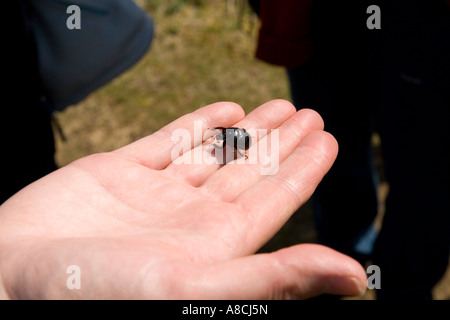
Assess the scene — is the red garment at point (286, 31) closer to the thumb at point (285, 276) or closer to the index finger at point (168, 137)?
A: the index finger at point (168, 137)

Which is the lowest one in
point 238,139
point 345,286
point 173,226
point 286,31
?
point 345,286

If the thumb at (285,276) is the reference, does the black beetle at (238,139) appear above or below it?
above

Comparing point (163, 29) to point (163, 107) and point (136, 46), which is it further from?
point (136, 46)

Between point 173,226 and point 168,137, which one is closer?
point 173,226

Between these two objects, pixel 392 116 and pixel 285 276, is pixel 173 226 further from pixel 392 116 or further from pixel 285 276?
pixel 392 116

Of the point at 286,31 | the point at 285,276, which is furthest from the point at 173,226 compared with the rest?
the point at 286,31

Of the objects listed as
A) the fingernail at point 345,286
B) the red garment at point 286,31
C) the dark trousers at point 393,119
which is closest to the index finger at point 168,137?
the red garment at point 286,31
